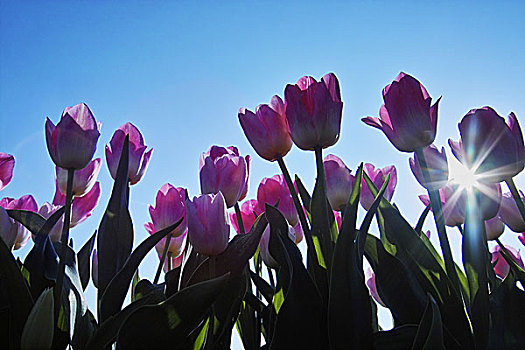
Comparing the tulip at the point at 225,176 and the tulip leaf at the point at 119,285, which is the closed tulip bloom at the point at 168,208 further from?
the tulip leaf at the point at 119,285

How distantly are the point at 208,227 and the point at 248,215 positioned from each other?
35 cm

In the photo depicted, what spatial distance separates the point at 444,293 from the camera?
654mm

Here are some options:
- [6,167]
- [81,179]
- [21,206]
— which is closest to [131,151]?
[81,179]

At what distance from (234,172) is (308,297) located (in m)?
0.29

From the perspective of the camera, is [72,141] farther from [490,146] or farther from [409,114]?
[490,146]

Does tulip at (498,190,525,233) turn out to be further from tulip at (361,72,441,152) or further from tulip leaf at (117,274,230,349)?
tulip leaf at (117,274,230,349)

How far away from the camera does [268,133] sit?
0.81m

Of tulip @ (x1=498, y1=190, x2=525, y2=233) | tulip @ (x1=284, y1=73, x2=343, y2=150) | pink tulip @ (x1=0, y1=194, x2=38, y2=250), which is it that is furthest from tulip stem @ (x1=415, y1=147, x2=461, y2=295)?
pink tulip @ (x1=0, y1=194, x2=38, y2=250)

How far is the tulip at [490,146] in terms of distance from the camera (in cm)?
68

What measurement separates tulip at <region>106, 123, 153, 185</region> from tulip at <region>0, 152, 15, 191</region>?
182mm

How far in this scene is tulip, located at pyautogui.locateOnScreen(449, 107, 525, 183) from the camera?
0.68 metres

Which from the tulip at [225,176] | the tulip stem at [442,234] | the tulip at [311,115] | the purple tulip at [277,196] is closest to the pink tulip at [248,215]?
the purple tulip at [277,196]

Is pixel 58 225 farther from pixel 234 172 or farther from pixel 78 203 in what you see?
pixel 234 172

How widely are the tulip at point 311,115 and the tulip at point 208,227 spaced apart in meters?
0.17
